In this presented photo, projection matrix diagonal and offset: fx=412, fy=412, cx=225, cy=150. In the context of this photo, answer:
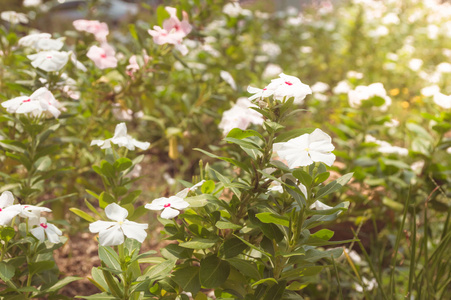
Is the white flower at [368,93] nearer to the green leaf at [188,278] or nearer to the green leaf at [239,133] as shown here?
the green leaf at [239,133]

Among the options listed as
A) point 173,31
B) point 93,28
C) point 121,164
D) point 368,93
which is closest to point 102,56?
point 93,28

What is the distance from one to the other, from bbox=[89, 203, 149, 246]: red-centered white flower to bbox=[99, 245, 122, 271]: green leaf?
0.39 ft

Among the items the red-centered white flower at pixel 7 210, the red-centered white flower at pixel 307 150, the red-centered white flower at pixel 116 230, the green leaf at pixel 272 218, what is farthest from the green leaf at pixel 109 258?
the red-centered white flower at pixel 307 150

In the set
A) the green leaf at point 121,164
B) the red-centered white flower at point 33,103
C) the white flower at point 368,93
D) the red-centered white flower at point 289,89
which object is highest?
the red-centered white flower at point 289,89

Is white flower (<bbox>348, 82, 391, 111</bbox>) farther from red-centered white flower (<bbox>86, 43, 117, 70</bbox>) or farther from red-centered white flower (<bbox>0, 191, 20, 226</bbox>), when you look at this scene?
red-centered white flower (<bbox>0, 191, 20, 226</bbox>)

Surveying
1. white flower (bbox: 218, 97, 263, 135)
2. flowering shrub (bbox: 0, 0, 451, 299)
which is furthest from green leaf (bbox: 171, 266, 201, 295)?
white flower (bbox: 218, 97, 263, 135)

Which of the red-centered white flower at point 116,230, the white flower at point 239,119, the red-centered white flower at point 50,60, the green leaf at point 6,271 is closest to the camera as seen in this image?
the red-centered white flower at point 116,230

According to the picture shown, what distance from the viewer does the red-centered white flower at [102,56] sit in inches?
65.5

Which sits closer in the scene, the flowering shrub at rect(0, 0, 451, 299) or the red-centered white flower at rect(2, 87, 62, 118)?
the flowering shrub at rect(0, 0, 451, 299)

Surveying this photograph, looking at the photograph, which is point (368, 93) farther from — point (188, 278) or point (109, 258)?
point (109, 258)

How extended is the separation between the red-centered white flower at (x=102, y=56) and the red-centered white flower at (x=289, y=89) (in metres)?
0.90

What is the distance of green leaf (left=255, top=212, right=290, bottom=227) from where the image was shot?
3.18 feet

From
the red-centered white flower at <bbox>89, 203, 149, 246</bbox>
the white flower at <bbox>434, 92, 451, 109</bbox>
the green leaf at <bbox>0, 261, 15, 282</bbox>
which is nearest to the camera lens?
the red-centered white flower at <bbox>89, 203, 149, 246</bbox>

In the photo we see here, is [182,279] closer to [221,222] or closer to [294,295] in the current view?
[221,222]
